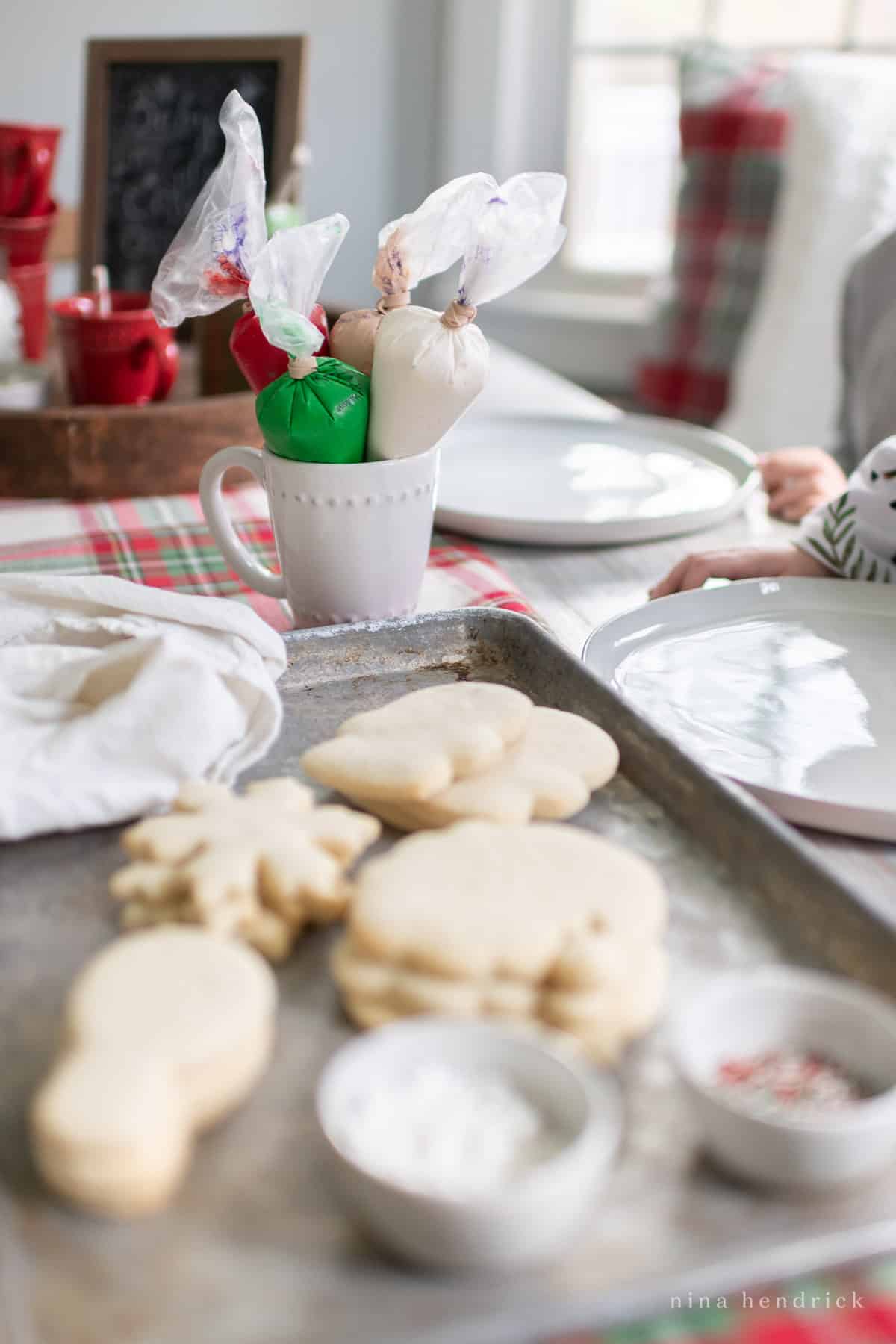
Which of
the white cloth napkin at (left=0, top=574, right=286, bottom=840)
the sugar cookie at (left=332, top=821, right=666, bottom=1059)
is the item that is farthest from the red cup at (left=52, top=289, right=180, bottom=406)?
the sugar cookie at (left=332, top=821, right=666, bottom=1059)

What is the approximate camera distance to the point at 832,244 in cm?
248

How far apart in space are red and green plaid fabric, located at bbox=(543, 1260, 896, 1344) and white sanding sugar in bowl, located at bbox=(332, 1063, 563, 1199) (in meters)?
0.06

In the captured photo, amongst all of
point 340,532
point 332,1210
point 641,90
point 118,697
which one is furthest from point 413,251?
point 641,90

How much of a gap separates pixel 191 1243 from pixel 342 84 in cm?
309

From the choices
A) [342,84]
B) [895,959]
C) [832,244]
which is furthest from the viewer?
[342,84]

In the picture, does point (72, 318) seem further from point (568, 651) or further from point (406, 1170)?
point (406, 1170)

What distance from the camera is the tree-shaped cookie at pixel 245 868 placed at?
1.75 feet

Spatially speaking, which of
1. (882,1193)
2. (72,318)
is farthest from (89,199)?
(882,1193)

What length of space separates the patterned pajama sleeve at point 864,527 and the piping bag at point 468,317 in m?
0.35

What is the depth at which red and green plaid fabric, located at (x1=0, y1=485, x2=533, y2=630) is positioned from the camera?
3.28 feet

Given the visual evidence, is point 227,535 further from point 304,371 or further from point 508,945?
point 508,945

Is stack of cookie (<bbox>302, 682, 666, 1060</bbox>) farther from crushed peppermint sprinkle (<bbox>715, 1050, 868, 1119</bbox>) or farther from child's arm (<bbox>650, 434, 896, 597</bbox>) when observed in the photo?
child's arm (<bbox>650, 434, 896, 597</bbox>)

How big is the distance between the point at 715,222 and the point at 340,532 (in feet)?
7.10

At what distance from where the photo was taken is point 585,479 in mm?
1283
